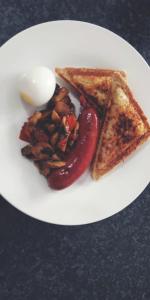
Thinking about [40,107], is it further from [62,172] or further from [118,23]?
[118,23]

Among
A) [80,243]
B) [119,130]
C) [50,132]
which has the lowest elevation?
[80,243]

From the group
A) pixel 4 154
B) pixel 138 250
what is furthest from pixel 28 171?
pixel 138 250

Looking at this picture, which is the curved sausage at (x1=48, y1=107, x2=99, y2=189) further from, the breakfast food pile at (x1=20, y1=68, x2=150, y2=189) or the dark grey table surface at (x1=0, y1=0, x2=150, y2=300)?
the dark grey table surface at (x1=0, y1=0, x2=150, y2=300)

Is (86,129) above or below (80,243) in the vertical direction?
above

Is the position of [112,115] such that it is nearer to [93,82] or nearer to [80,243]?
[93,82]

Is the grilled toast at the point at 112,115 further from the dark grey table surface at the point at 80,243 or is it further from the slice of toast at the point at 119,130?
the dark grey table surface at the point at 80,243

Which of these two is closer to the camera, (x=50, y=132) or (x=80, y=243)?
(x=50, y=132)

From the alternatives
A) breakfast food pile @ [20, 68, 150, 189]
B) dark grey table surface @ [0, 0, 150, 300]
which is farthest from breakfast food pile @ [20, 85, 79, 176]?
dark grey table surface @ [0, 0, 150, 300]

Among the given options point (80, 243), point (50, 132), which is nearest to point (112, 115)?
point (50, 132)
